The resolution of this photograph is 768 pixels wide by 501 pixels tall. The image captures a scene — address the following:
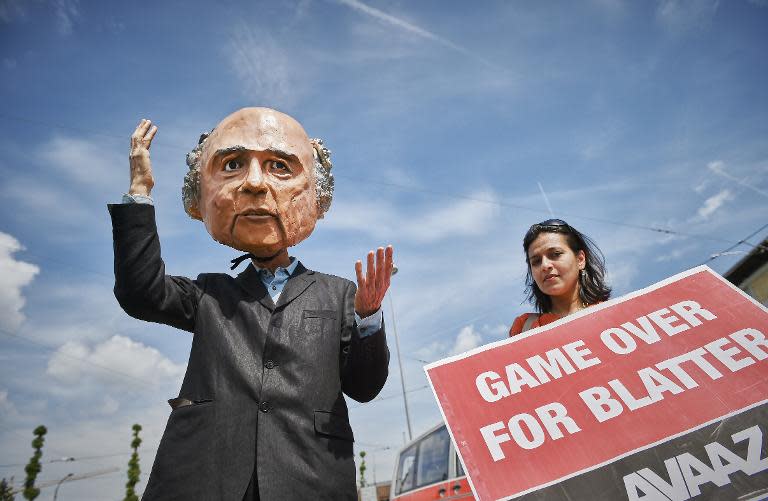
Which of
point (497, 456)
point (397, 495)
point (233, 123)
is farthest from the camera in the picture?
point (397, 495)

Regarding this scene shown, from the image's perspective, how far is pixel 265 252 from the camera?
6.89 feet

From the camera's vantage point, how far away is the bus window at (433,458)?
245 inches

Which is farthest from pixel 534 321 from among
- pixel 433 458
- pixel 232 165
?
pixel 433 458

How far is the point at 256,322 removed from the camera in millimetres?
1881

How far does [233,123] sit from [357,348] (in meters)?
1.16

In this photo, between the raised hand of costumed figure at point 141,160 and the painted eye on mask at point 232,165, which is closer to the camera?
the raised hand of costumed figure at point 141,160

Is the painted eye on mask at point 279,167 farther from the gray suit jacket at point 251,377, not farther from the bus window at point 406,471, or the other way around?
the bus window at point 406,471

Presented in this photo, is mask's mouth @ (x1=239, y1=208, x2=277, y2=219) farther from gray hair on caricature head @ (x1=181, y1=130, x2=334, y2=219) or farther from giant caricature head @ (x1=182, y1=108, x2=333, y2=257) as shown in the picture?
gray hair on caricature head @ (x1=181, y1=130, x2=334, y2=219)

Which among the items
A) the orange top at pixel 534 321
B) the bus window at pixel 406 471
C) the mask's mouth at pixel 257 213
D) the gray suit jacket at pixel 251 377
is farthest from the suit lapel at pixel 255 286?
the bus window at pixel 406 471

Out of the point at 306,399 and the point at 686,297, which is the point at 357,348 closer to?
the point at 306,399

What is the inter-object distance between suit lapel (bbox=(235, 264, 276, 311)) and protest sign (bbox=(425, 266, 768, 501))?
707 mm

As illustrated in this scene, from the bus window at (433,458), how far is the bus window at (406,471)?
229 millimetres

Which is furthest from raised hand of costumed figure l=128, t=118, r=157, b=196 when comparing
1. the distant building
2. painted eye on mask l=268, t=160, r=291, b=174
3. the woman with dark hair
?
the distant building

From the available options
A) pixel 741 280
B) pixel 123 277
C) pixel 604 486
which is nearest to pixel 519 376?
pixel 604 486
